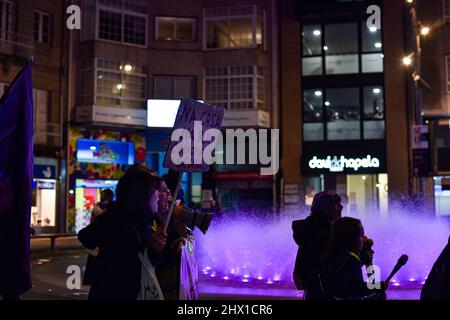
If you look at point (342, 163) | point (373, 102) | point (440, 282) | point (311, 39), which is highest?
point (311, 39)

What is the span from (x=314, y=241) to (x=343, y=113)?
89.9 ft

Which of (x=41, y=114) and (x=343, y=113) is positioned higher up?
(x=343, y=113)

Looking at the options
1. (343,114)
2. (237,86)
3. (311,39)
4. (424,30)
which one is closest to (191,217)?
(424,30)

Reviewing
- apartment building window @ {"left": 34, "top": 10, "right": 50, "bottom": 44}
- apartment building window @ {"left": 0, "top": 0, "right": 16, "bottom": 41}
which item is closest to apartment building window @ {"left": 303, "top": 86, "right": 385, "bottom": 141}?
apartment building window @ {"left": 34, "top": 10, "right": 50, "bottom": 44}

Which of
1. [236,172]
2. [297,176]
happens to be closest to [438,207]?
[297,176]

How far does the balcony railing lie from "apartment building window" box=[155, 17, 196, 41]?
23.4ft

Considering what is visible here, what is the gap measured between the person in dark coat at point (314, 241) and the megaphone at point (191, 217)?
0.94 meters

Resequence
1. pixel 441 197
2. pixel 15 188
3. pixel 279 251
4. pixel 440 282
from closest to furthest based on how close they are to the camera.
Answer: pixel 440 282 → pixel 15 188 → pixel 279 251 → pixel 441 197

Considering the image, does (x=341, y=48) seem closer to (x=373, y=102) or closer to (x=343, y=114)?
(x=373, y=102)

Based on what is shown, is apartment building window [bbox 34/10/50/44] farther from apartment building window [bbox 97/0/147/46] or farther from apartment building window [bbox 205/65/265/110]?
apartment building window [bbox 205/65/265/110]

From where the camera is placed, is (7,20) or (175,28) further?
(175,28)

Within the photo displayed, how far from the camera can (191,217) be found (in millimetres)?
4891

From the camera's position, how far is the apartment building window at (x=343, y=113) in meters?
31.5
